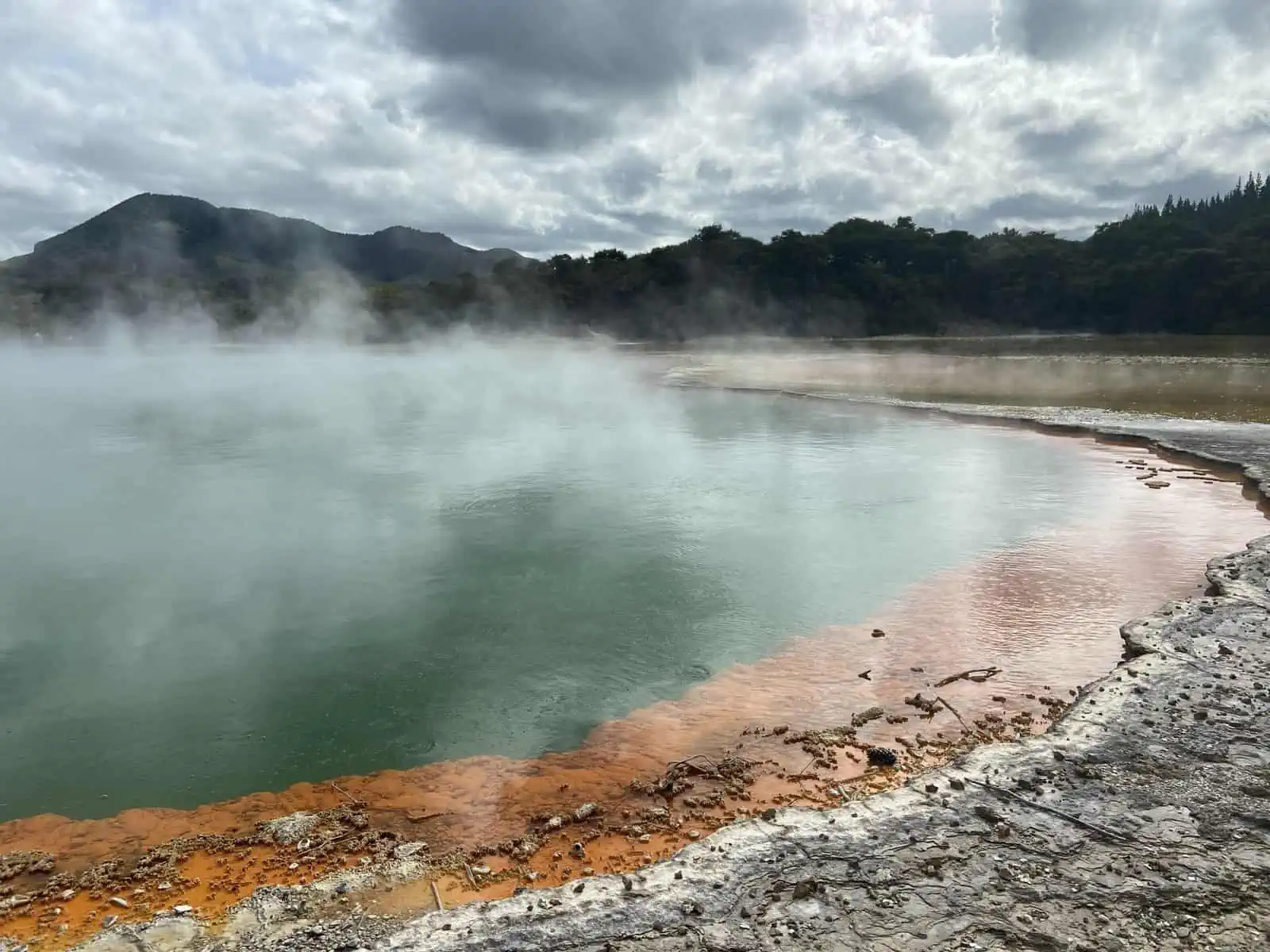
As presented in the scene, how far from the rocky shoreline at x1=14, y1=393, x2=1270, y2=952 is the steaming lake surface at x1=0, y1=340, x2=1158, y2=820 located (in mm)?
1562

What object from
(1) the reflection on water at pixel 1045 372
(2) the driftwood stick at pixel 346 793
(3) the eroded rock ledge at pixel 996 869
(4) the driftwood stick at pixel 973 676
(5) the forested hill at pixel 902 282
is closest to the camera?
(3) the eroded rock ledge at pixel 996 869

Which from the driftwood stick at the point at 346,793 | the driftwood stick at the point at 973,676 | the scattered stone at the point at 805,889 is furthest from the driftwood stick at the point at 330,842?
the driftwood stick at the point at 973,676

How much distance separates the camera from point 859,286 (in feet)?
204

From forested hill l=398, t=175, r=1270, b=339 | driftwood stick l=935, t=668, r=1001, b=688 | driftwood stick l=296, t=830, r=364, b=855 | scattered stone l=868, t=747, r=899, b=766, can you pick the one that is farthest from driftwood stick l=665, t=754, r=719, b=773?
forested hill l=398, t=175, r=1270, b=339

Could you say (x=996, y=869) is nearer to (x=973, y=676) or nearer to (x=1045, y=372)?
(x=973, y=676)

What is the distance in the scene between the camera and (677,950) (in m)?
3.00

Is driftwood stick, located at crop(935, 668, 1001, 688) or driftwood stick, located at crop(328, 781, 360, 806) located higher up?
driftwood stick, located at crop(935, 668, 1001, 688)

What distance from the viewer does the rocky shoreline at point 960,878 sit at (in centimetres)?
305

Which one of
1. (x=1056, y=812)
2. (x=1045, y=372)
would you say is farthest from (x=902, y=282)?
(x=1056, y=812)

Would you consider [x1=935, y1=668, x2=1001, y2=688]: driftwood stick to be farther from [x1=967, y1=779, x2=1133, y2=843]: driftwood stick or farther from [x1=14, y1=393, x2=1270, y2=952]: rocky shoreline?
[x1=967, y1=779, x2=1133, y2=843]: driftwood stick

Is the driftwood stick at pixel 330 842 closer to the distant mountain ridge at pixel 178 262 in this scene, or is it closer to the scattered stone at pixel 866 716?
the scattered stone at pixel 866 716

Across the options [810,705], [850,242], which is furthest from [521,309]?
[810,705]

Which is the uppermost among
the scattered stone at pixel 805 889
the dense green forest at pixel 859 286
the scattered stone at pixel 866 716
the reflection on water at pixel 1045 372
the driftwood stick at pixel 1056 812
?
the dense green forest at pixel 859 286

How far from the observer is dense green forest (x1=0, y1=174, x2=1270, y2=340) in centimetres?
5322
